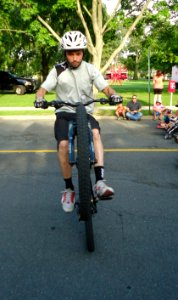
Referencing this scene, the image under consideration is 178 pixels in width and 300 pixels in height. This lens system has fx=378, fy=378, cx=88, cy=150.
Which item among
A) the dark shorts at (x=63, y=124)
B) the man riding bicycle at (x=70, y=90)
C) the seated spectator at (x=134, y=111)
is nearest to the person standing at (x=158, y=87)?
the seated spectator at (x=134, y=111)

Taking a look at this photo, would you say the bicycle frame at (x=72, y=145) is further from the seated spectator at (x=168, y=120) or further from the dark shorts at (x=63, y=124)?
the seated spectator at (x=168, y=120)

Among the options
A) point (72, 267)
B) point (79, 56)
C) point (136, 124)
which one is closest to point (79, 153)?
point (72, 267)

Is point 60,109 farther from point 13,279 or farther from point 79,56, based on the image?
point 13,279

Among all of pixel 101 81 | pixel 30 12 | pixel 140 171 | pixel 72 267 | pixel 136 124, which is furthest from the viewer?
pixel 30 12

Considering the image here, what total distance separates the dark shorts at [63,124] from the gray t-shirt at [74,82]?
0.11m

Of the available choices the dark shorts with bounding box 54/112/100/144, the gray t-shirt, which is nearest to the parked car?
the gray t-shirt

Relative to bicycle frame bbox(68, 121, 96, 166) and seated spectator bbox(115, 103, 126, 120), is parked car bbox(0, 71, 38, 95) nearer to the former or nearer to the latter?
seated spectator bbox(115, 103, 126, 120)

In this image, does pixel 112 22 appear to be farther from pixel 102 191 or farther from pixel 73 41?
Result: pixel 102 191

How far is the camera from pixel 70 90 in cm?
417

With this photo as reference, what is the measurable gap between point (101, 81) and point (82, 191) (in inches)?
57.4

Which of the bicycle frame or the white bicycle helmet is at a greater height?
the white bicycle helmet

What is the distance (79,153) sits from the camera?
3.32 meters

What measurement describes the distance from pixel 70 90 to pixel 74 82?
3.9 inches

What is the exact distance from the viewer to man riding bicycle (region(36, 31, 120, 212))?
388cm
